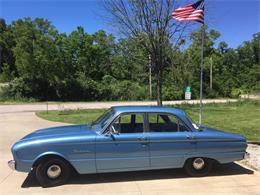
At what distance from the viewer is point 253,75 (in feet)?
191

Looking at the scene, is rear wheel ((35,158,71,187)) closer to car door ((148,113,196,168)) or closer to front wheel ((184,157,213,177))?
car door ((148,113,196,168))

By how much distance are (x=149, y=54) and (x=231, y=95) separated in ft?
118

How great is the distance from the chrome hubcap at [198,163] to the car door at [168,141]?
25 cm

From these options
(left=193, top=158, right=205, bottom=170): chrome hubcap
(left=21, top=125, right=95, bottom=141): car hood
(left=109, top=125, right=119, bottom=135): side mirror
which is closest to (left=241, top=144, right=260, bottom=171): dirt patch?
(left=193, top=158, right=205, bottom=170): chrome hubcap

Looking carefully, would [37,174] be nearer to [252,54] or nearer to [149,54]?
[149,54]

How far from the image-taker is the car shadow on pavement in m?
5.95

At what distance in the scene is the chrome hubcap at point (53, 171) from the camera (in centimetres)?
569

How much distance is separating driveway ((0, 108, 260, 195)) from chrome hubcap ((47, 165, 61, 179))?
241 millimetres

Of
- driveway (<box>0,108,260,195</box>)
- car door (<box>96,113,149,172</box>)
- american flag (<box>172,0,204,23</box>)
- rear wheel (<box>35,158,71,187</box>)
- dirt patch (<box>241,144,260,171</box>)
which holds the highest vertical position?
american flag (<box>172,0,204,23</box>)

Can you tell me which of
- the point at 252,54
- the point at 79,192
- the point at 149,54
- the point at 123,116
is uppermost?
the point at 252,54

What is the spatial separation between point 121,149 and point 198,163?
1.60 m

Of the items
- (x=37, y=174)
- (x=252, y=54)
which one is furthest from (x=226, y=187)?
(x=252, y=54)

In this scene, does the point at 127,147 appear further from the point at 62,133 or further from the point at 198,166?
the point at 198,166

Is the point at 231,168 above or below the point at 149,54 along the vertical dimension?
below
